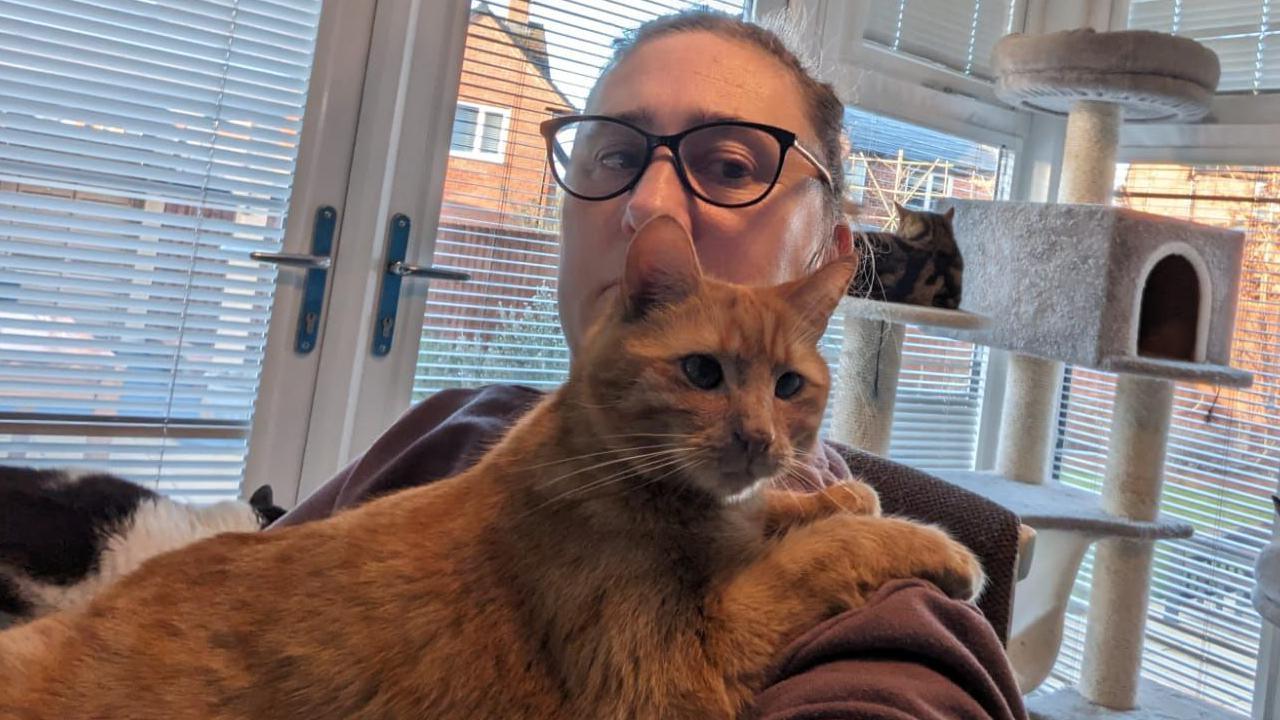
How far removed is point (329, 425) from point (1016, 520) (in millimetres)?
→ 1956

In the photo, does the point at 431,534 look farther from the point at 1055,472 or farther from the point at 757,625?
the point at 1055,472

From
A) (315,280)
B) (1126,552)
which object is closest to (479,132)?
(315,280)

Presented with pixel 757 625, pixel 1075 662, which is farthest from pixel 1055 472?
pixel 757 625

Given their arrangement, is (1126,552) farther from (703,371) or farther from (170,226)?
(170,226)

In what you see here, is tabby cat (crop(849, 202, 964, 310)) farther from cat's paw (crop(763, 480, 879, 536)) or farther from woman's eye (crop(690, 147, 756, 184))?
cat's paw (crop(763, 480, 879, 536))

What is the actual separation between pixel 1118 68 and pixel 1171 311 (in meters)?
0.83

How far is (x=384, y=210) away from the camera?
8.26 feet

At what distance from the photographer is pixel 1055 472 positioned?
4016 mm

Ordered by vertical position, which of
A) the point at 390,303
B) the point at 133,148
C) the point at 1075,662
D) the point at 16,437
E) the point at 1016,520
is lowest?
the point at 1075,662

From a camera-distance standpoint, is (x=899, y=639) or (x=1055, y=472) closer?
(x=899, y=639)

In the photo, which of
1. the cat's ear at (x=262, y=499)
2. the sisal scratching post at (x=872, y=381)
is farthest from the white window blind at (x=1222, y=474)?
the cat's ear at (x=262, y=499)

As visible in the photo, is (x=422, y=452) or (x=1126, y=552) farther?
(x=1126, y=552)

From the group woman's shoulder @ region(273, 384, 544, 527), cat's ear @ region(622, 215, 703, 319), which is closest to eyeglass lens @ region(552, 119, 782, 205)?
cat's ear @ region(622, 215, 703, 319)

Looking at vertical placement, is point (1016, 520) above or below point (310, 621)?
above
